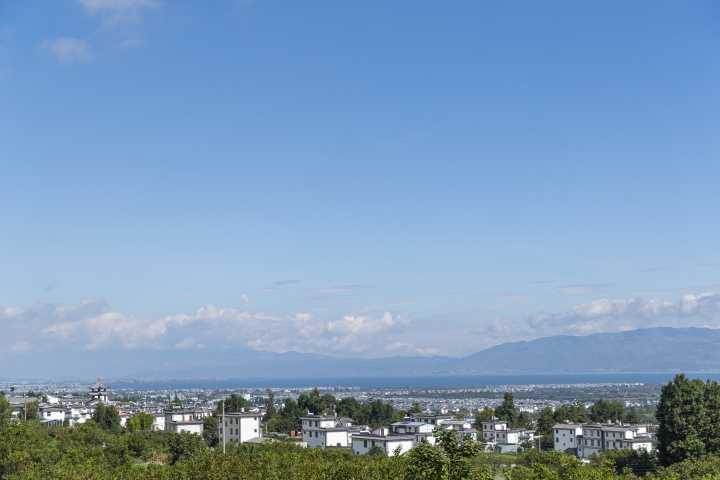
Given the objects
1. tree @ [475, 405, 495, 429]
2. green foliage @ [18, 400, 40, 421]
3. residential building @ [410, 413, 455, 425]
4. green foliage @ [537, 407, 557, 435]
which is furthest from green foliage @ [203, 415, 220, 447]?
green foliage @ [537, 407, 557, 435]

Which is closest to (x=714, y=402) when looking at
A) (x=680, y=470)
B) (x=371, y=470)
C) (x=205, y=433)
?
(x=680, y=470)

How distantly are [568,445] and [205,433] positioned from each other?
4381 centimetres

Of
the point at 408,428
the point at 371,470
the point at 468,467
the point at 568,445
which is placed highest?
the point at 468,467

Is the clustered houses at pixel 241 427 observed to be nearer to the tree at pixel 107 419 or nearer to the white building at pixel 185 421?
the white building at pixel 185 421

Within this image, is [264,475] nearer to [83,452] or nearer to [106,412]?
[83,452]

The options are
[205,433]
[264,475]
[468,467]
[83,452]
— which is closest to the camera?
[468,467]

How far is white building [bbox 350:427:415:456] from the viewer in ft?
190

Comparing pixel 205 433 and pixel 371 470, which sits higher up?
pixel 371 470

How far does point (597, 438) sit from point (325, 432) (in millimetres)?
31729

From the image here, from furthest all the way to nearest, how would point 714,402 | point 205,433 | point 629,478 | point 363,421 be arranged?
1. point 363,421
2. point 205,433
3. point 714,402
4. point 629,478

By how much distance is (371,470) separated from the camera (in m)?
26.3

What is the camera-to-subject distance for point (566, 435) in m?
77.1

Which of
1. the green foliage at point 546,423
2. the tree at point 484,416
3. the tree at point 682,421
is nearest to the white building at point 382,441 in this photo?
the tree at point 682,421

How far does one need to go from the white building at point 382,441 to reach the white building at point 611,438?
23030 mm
